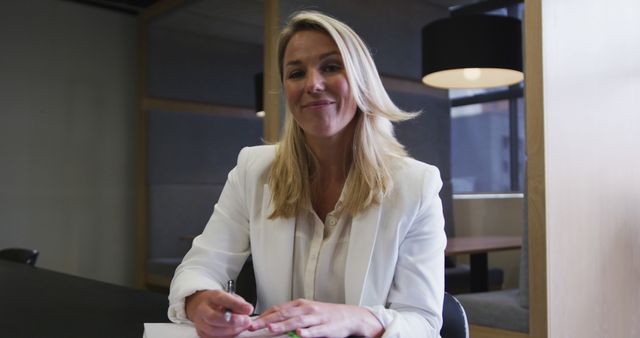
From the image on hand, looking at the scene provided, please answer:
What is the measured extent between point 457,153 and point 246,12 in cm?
191

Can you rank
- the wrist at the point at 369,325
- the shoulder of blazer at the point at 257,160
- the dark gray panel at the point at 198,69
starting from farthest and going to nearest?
the dark gray panel at the point at 198,69 → the shoulder of blazer at the point at 257,160 → the wrist at the point at 369,325

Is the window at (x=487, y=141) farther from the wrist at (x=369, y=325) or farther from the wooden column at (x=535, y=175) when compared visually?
the wrist at (x=369, y=325)

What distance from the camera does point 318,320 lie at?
0.90 meters

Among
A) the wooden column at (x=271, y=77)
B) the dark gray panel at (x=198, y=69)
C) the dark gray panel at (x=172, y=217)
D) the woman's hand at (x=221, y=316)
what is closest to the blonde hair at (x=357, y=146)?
the woman's hand at (x=221, y=316)

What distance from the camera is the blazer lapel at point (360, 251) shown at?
1187mm

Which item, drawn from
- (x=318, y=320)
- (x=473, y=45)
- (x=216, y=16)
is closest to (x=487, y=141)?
(x=473, y=45)

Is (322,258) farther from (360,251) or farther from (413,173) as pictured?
(413,173)

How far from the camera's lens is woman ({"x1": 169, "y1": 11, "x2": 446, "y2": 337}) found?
119 centimetres

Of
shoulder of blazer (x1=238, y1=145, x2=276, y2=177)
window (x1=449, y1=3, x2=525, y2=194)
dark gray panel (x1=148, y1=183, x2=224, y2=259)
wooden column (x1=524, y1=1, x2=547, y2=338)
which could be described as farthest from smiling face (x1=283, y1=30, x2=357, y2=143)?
dark gray panel (x1=148, y1=183, x2=224, y2=259)

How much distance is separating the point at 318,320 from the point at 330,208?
49cm

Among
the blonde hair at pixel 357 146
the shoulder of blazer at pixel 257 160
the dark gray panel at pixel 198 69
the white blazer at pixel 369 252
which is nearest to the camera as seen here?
the white blazer at pixel 369 252

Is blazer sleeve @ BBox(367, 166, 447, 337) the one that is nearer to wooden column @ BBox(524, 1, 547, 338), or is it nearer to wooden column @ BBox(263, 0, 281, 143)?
wooden column @ BBox(524, 1, 547, 338)

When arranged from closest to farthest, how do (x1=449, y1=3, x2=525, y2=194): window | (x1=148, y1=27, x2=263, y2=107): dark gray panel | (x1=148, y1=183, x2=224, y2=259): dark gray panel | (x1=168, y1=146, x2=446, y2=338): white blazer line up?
(x1=168, y1=146, x2=446, y2=338): white blazer
(x1=449, y1=3, x2=525, y2=194): window
(x1=148, y1=183, x2=224, y2=259): dark gray panel
(x1=148, y1=27, x2=263, y2=107): dark gray panel

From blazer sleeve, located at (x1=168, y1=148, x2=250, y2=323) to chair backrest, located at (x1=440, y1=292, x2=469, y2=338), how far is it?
45 centimetres
